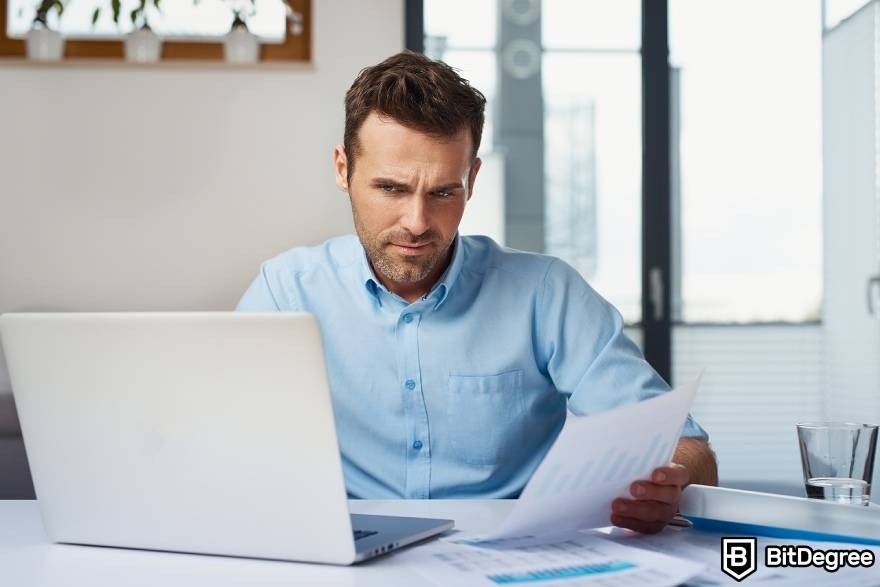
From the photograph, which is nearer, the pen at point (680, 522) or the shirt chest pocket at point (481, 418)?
the pen at point (680, 522)

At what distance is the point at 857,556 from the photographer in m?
0.98

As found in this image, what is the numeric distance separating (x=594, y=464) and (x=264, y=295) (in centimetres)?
95

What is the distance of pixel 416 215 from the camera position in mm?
1562

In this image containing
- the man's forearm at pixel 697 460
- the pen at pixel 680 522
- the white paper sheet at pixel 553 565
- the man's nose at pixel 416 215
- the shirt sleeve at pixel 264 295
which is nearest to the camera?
the white paper sheet at pixel 553 565

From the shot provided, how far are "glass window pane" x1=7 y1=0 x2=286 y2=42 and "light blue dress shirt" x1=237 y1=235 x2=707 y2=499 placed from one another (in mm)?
2001

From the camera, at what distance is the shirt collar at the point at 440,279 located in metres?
1.67

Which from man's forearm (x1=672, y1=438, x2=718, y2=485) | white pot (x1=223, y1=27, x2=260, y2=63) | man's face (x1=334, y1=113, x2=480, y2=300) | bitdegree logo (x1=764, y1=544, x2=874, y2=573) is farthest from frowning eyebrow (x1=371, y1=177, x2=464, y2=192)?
white pot (x1=223, y1=27, x2=260, y2=63)

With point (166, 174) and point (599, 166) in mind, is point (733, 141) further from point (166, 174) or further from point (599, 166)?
point (166, 174)

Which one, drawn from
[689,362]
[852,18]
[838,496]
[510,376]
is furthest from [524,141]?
[838,496]

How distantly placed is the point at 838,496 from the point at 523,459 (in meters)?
0.63

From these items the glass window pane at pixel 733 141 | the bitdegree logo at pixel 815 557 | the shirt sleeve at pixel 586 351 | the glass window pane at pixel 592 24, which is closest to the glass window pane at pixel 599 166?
the glass window pane at pixel 592 24

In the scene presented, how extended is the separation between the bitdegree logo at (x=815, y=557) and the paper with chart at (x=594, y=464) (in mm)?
152

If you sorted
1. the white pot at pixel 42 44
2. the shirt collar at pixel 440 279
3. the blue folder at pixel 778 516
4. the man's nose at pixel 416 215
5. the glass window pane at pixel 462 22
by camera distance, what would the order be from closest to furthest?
the blue folder at pixel 778 516
the man's nose at pixel 416 215
the shirt collar at pixel 440 279
the white pot at pixel 42 44
the glass window pane at pixel 462 22

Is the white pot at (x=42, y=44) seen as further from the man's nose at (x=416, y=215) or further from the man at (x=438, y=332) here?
the man's nose at (x=416, y=215)
